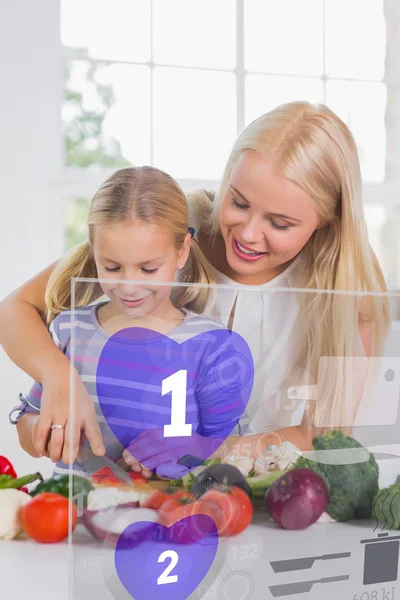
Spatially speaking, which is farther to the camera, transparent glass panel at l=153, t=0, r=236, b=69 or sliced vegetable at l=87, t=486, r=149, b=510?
transparent glass panel at l=153, t=0, r=236, b=69

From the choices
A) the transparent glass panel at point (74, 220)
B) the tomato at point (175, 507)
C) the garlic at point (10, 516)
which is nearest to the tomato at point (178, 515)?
the tomato at point (175, 507)

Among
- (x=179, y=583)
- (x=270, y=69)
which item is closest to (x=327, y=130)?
(x=179, y=583)

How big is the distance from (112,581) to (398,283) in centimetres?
193

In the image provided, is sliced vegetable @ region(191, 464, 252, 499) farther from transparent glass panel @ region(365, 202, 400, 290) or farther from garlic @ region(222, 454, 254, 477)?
transparent glass panel @ region(365, 202, 400, 290)

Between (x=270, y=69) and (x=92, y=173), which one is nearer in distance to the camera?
(x=92, y=173)

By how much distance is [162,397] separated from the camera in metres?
0.72

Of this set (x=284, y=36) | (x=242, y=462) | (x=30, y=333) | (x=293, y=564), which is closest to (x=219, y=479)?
(x=242, y=462)

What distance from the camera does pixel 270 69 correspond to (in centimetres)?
223

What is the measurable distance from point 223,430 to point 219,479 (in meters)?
0.05

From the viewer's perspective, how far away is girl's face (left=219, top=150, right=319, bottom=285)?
129cm

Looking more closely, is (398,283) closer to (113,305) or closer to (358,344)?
(358,344)

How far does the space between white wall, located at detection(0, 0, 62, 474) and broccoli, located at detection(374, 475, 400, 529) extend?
1.21 metres

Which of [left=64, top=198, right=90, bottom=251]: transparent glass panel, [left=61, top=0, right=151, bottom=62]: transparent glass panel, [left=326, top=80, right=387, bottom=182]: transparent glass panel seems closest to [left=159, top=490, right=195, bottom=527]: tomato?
[left=64, top=198, right=90, bottom=251]: transparent glass panel

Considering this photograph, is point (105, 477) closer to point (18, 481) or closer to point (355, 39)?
point (18, 481)
